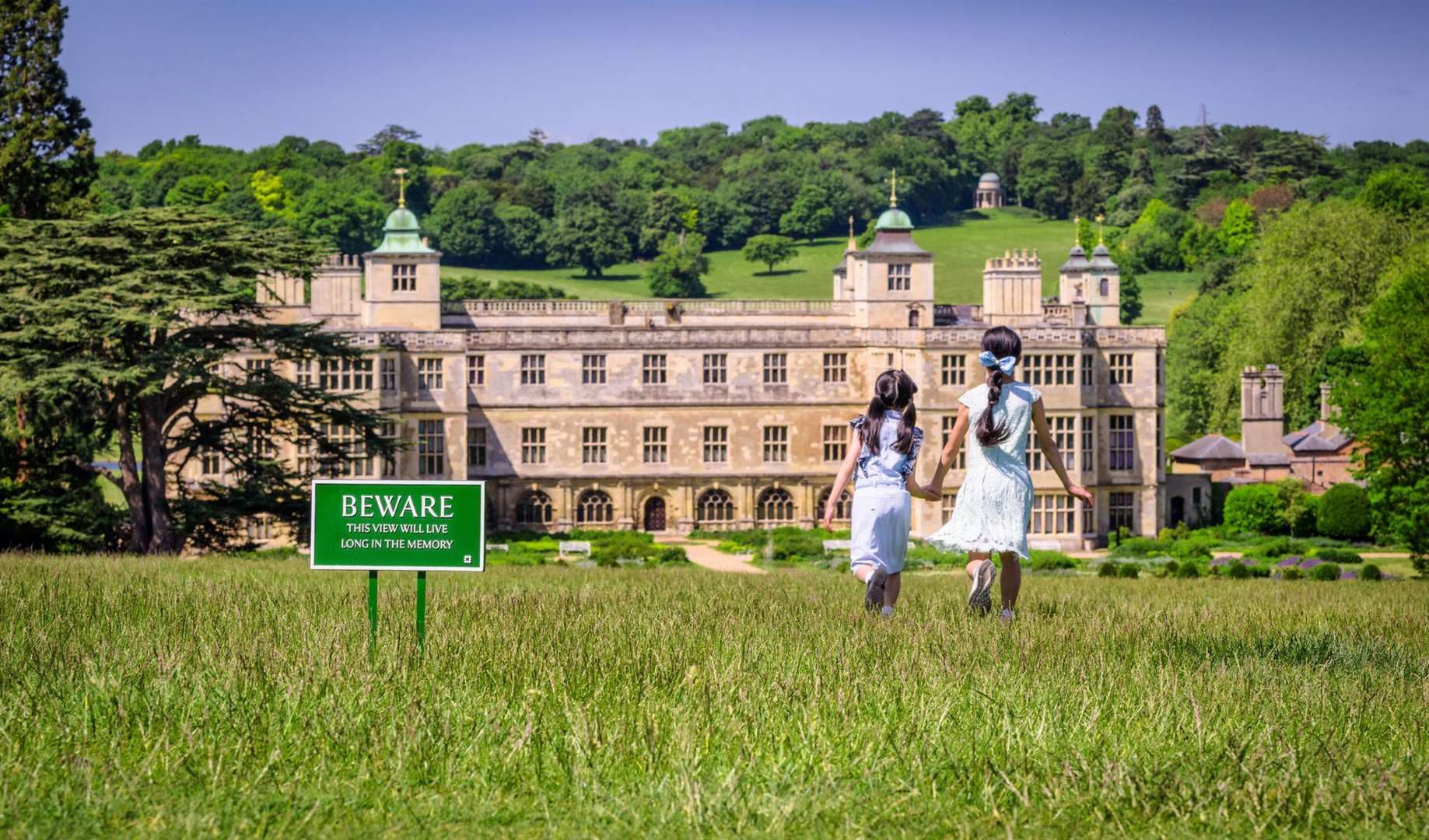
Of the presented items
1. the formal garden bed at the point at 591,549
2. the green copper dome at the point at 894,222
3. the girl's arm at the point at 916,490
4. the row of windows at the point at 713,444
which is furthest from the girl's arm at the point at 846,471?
the green copper dome at the point at 894,222

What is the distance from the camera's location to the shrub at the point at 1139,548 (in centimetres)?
4481

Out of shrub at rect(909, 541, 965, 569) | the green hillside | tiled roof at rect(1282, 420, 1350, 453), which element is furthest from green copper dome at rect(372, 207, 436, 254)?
the green hillside

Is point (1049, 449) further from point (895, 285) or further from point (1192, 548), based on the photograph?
point (895, 285)

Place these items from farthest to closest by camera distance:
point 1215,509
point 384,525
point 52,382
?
point 1215,509 → point 52,382 → point 384,525

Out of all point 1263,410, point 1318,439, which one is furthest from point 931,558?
point 1318,439

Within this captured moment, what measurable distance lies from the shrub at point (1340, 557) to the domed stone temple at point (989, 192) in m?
98.0

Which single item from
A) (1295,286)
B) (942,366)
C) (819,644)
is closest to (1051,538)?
(942,366)

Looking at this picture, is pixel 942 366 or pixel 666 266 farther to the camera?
pixel 666 266

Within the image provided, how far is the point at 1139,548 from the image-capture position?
45469mm

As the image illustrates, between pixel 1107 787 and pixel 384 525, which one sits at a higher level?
pixel 384 525

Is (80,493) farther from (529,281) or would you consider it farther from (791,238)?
(791,238)

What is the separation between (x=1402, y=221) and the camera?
7025cm

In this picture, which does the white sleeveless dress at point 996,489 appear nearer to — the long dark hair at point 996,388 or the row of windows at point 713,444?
the long dark hair at point 996,388

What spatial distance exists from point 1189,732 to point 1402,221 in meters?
66.1
